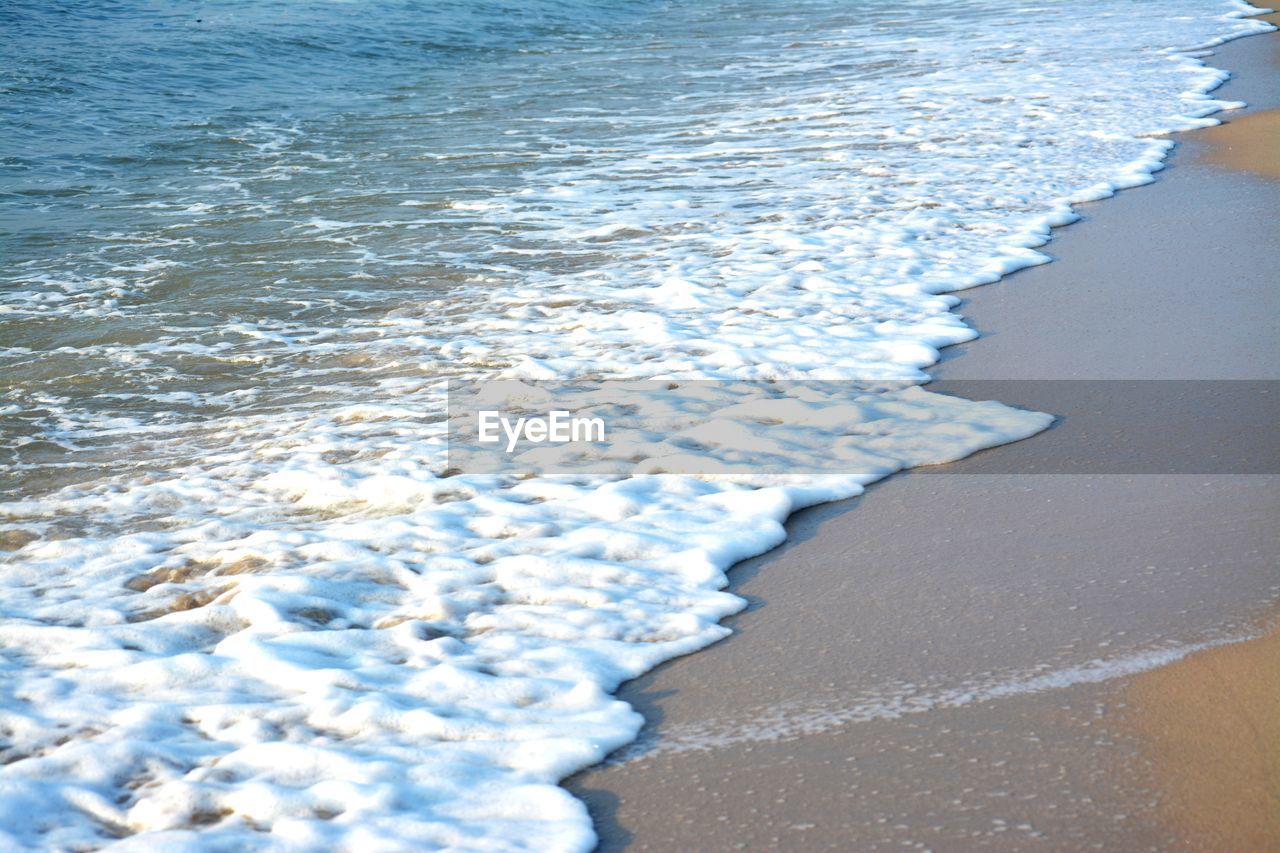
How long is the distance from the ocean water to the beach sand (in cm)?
18

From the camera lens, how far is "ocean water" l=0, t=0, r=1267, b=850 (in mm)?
2844

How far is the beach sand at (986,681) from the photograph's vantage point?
2461 millimetres

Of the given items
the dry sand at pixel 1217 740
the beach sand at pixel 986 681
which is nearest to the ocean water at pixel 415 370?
the beach sand at pixel 986 681

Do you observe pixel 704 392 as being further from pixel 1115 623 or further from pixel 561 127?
pixel 561 127

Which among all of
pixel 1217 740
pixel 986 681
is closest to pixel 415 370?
pixel 986 681

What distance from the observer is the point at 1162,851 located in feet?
7.54

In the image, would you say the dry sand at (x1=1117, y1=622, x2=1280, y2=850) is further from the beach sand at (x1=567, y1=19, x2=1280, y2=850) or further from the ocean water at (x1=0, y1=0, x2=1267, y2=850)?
the ocean water at (x1=0, y1=0, x2=1267, y2=850)

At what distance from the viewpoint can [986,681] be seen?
2.92 meters

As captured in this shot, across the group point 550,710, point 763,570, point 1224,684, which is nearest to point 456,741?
point 550,710

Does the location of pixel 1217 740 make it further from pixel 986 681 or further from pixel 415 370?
pixel 415 370

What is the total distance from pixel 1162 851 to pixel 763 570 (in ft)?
4.93

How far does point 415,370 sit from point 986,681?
3.25m

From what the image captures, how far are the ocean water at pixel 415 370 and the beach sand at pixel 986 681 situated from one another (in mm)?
177

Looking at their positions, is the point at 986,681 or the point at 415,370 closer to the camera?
the point at 986,681
